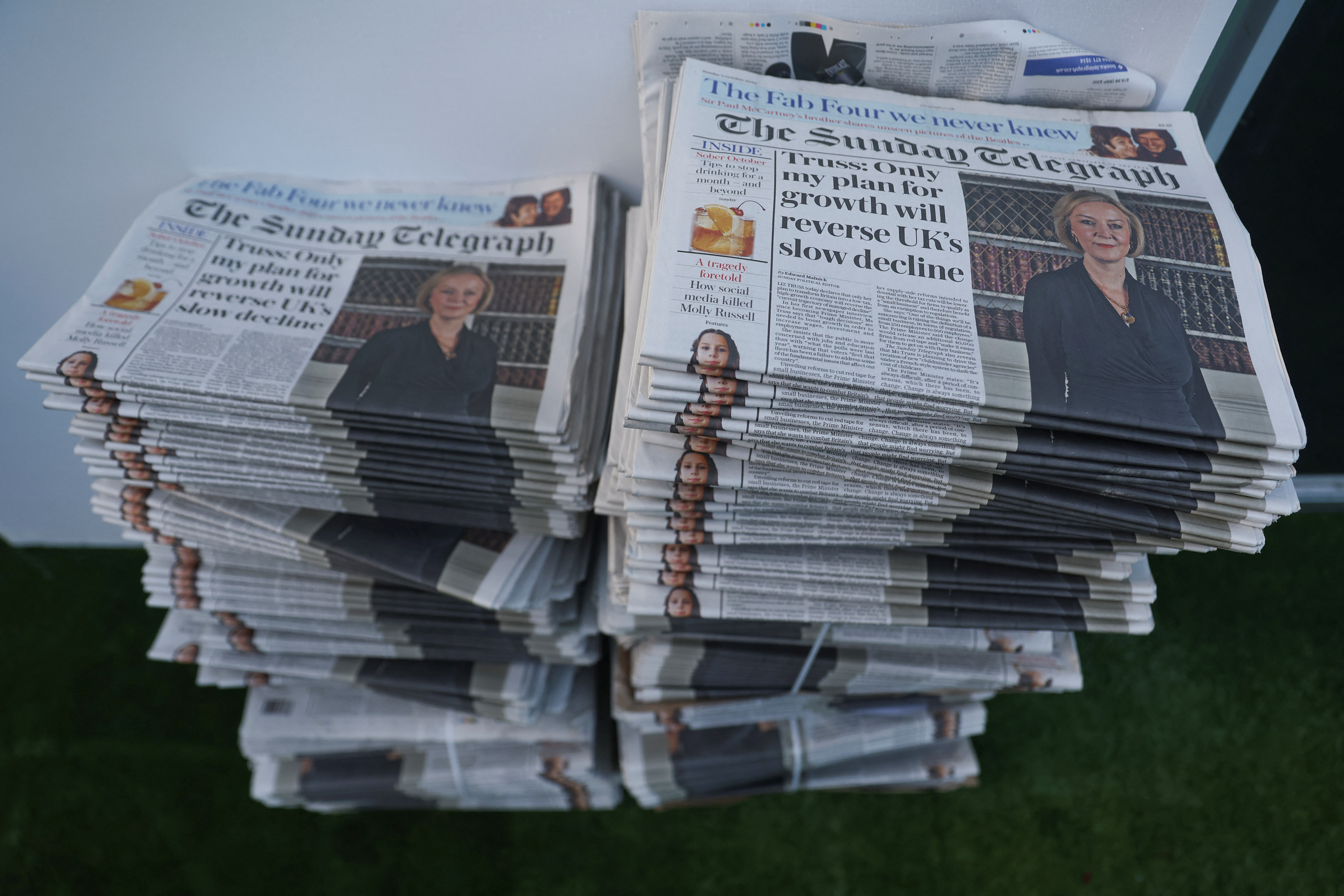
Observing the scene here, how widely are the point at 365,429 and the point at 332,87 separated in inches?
15.7

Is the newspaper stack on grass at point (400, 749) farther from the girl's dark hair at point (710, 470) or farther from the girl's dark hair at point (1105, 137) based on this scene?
the girl's dark hair at point (1105, 137)

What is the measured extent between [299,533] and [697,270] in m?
0.50

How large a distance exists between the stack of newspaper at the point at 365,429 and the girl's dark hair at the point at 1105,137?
49cm

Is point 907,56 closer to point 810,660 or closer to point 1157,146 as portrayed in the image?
point 1157,146

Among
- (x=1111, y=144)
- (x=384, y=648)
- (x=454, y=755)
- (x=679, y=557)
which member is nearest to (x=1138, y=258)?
(x=1111, y=144)

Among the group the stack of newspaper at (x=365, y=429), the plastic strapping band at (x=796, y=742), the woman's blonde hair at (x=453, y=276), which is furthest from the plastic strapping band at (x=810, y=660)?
the woman's blonde hair at (x=453, y=276)

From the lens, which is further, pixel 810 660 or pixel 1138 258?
pixel 810 660

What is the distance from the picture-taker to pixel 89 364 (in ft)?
2.32

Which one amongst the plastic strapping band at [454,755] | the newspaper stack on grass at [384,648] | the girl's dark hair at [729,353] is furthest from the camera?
the plastic strapping band at [454,755]

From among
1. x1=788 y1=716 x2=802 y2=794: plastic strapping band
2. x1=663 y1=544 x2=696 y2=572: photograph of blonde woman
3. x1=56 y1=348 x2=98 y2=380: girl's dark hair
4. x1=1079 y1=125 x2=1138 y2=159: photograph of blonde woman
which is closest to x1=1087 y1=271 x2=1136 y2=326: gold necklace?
x1=1079 y1=125 x2=1138 y2=159: photograph of blonde woman

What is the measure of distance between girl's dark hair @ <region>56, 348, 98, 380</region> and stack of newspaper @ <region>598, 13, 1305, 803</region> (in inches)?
18.4

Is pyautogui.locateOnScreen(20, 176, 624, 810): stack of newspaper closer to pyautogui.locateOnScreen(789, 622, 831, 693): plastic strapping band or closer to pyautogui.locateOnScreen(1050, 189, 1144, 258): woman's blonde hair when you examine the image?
pyautogui.locateOnScreen(789, 622, 831, 693): plastic strapping band

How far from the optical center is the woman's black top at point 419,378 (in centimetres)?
70

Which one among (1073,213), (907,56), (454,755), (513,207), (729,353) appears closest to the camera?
(729,353)
